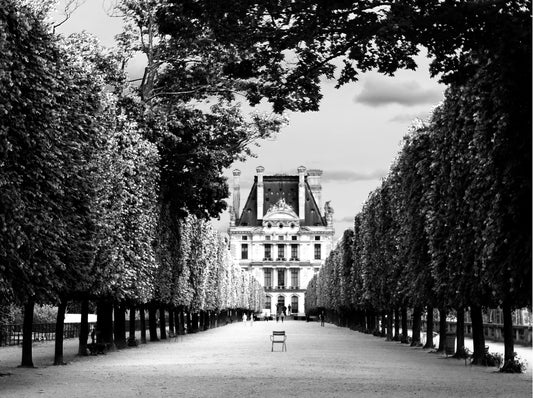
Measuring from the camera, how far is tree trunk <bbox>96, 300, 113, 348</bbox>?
35.9 m

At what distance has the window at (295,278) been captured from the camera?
196 metres

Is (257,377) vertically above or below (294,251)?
below

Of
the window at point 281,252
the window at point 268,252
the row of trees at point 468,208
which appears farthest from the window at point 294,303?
the row of trees at point 468,208

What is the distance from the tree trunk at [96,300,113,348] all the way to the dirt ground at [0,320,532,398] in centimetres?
284

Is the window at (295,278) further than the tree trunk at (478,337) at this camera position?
Yes

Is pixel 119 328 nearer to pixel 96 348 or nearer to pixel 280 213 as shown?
pixel 96 348

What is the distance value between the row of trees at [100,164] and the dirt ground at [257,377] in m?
2.02

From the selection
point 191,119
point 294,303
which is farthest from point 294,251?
point 191,119

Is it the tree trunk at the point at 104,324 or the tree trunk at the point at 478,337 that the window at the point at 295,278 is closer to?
the tree trunk at the point at 104,324

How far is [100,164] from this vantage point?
2839 centimetres

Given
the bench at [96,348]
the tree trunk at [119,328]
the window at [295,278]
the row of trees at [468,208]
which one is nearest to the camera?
the row of trees at [468,208]

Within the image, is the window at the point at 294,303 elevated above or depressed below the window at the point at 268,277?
below

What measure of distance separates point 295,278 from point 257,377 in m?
175

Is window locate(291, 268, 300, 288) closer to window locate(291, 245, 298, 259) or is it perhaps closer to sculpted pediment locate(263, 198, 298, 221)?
window locate(291, 245, 298, 259)
